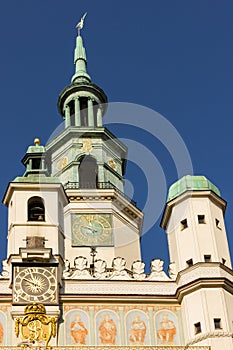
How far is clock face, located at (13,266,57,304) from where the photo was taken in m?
29.3

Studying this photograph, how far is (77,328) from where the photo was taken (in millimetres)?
29172

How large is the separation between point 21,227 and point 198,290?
22.4 ft

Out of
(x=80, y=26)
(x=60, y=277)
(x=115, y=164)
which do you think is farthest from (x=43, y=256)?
(x=80, y=26)

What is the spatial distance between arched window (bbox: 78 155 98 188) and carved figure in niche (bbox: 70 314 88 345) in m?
12.4

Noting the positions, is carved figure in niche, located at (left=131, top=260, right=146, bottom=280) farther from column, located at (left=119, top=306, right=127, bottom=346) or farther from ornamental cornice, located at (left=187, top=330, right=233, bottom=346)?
ornamental cornice, located at (left=187, top=330, right=233, bottom=346)

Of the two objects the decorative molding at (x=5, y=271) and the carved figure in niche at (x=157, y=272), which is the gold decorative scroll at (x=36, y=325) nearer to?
the decorative molding at (x=5, y=271)

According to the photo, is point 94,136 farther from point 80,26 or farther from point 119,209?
point 80,26

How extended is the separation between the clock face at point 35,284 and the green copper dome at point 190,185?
18.9ft

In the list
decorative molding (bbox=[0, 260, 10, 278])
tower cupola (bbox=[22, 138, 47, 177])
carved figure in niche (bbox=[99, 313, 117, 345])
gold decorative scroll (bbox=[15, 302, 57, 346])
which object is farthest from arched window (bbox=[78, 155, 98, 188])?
gold decorative scroll (bbox=[15, 302, 57, 346])

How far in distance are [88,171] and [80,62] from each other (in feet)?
41.3

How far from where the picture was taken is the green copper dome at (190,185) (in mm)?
32719

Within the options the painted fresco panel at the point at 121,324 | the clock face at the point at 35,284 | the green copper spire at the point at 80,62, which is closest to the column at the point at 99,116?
the green copper spire at the point at 80,62

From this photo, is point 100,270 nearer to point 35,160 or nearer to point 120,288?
point 120,288

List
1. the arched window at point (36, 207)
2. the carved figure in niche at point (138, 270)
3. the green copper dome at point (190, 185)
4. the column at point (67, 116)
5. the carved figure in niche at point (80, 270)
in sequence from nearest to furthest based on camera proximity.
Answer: the carved figure in niche at point (80, 270) → the carved figure in niche at point (138, 270) → the green copper dome at point (190, 185) → the arched window at point (36, 207) → the column at point (67, 116)
